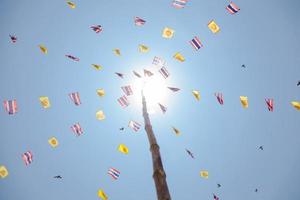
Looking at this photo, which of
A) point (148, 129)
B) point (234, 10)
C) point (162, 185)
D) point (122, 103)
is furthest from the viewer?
point (122, 103)

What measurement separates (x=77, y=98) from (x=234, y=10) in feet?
30.9

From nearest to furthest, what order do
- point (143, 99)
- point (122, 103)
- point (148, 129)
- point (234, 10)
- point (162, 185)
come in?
point (162, 185), point (148, 129), point (143, 99), point (234, 10), point (122, 103)

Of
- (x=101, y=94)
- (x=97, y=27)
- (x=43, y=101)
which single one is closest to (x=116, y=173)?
(x=101, y=94)

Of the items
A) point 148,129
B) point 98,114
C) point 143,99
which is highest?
point 98,114

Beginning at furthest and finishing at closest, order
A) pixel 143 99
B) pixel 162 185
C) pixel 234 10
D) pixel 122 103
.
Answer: pixel 122 103
pixel 234 10
pixel 143 99
pixel 162 185

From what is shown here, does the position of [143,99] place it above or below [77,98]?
below

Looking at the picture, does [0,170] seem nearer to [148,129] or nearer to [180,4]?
[148,129]

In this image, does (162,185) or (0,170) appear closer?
(162,185)

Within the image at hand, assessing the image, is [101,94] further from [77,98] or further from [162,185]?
[162,185]

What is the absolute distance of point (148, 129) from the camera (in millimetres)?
7863

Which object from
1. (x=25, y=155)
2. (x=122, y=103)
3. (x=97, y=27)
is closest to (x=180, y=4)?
(x=97, y=27)

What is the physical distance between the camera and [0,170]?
13648mm

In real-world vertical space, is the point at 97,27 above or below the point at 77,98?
above

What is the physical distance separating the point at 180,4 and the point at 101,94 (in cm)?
637
